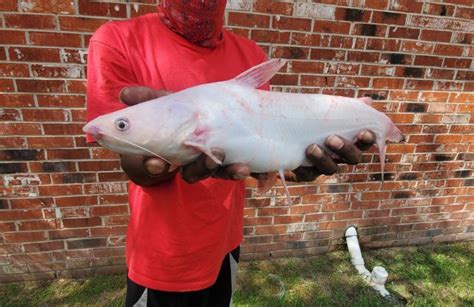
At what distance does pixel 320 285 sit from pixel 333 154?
1.92 meters

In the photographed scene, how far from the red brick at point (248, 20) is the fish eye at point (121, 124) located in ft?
5.50

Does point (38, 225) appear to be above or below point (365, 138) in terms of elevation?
below

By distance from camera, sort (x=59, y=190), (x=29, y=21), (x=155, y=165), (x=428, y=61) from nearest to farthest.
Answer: (x=155, y=165) → (x=29, y=21) → (x=59, y=190) → (x=428, y=61)

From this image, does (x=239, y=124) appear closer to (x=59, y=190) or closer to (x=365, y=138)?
(x=365, y=138)

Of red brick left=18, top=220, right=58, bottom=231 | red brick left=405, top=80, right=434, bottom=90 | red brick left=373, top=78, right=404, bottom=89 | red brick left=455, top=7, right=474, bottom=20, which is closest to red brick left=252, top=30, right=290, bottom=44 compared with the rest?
red brick left=373, top=78, right=404, bottom=89

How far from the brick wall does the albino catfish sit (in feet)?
4.11

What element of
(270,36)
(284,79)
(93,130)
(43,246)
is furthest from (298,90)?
(43,246)

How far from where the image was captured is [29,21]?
7.63 feet

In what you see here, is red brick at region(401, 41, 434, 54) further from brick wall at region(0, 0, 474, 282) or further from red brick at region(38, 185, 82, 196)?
red brick at region(38, 185, 82, 196)

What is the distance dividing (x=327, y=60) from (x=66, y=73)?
2.03 metres

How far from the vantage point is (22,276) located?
3.03m

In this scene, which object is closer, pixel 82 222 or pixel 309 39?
pixel 309 39

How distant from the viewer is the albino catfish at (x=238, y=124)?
1.25m

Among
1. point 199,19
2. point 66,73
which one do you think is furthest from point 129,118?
point 66,73
